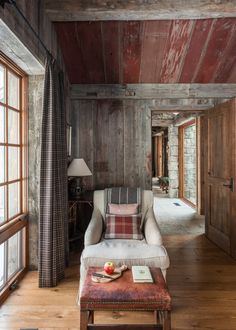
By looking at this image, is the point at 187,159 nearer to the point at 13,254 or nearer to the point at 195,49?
the point at 195,49

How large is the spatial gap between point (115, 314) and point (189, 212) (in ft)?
14.6

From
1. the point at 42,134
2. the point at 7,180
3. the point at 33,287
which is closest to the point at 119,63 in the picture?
the point at 42,134

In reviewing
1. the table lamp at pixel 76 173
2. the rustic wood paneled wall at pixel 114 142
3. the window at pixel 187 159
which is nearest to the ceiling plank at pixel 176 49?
the rustic wood paneled wall at pixel 114 142

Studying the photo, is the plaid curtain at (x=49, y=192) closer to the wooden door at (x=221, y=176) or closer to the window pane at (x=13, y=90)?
the window pane at (x=13, y=90)

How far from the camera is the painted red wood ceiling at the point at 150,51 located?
10.6ft

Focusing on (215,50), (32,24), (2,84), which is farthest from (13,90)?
(215,50)

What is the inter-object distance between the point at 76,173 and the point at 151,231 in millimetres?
1248

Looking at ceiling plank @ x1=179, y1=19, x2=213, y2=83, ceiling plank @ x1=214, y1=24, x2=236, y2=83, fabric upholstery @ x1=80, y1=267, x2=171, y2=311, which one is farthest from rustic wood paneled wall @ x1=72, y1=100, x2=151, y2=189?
fabric upholstery @ x1=80, y1=267, x2=171, y2=311

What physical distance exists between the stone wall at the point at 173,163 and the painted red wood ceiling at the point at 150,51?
481cm

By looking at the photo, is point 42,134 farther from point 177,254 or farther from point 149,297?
point 177,254

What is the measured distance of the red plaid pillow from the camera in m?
2.85

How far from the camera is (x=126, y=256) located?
235 centimetres

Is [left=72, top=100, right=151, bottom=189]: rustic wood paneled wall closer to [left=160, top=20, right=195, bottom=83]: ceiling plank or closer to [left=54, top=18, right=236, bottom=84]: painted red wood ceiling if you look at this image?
[left=54, top=18, right=236, bottom=84]: painted red wood ceiling

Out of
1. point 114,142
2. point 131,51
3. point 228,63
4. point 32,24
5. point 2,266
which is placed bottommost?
point 2,266
